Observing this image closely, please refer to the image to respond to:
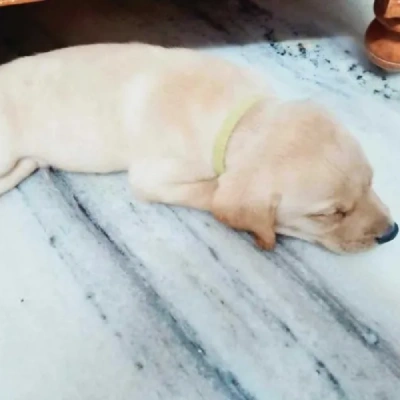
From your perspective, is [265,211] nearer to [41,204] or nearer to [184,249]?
[184,249]

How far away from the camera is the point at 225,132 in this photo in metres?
1.22

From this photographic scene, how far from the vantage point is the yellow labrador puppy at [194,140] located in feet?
3.79

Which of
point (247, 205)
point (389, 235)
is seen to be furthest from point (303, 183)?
point (389, 235)

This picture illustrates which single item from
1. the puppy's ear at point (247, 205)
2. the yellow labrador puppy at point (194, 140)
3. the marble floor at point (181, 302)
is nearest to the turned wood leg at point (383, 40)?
the marble floor at point (181, 302)

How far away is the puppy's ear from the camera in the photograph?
1.15 metres

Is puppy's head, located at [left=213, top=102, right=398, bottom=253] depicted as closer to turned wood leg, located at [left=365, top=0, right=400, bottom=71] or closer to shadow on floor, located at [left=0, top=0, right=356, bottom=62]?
turned wood leg, located at [left=365, top=0, right=400, bottom=71]

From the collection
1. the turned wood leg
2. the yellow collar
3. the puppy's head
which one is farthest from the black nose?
the turned wood leg

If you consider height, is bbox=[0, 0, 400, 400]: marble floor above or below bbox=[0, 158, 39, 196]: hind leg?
below

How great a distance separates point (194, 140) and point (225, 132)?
7 centimetres

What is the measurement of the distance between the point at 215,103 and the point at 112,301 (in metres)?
0.40

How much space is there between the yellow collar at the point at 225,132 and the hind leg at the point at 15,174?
16.3 inches

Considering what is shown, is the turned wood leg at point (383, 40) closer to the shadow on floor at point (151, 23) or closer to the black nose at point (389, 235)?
the shadow on floor at point (151, 23)

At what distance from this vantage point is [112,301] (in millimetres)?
1259

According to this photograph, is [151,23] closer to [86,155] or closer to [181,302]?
[86,155]
